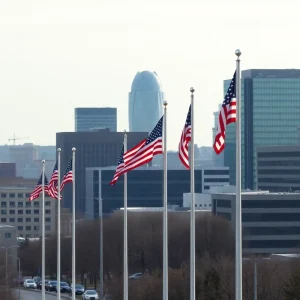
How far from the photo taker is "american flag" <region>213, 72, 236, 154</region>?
41.9m

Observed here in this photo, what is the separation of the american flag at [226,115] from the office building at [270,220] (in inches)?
4428

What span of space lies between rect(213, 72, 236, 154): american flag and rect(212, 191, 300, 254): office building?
112467 mm

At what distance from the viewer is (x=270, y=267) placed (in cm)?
10125

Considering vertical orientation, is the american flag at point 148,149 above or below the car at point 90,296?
above

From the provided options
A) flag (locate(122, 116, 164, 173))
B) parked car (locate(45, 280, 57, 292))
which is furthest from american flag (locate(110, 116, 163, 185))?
parked car (locate(45, 280, 57, 292))

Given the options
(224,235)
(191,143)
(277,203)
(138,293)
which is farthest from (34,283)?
(191,143)

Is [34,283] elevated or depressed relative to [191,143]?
depressed

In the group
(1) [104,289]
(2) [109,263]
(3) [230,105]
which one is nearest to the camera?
(3) [230,105]

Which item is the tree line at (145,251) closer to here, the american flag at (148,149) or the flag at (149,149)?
the american flag at (148,149)

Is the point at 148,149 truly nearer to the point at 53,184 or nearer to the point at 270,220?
the point at 53,184

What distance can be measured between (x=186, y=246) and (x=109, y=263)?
813cm

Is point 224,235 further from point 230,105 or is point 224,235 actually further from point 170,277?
point 230,105

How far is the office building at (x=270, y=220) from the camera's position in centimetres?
15600

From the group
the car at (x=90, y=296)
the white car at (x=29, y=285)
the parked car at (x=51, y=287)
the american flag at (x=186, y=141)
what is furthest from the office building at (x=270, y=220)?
the american flag at (x=186, y=141)
